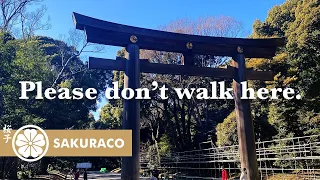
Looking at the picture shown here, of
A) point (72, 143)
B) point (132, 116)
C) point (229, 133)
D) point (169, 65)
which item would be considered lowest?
point (72, 143)

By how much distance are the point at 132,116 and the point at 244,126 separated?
9.81ft

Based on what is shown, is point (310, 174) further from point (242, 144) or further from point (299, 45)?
point (299, 45)

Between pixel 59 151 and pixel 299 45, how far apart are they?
1337 cm

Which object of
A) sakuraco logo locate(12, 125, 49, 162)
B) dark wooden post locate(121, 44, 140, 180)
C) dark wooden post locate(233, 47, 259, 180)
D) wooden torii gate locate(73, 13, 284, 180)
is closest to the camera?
dark wooden post locate(121, 44, 140, 180)

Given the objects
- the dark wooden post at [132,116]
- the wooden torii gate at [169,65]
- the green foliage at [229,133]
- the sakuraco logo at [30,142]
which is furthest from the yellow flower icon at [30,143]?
the green foliage at [229,133]

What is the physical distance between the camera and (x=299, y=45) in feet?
49.4

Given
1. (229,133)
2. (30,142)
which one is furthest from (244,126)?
(229,133)

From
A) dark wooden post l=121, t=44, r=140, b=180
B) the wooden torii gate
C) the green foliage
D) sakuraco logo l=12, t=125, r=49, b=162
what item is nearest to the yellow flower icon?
sakuraco logo l=12, t=125, r=49, b=162

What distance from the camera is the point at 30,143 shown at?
27.6ft

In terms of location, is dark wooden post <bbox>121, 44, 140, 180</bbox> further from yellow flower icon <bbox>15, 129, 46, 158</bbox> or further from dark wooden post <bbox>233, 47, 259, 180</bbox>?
yellow flower icon <bbox>15, 129, 46, 158</bbox>

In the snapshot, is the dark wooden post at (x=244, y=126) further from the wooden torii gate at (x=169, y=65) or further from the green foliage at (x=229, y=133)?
the green foliage at (x=229, y=133)

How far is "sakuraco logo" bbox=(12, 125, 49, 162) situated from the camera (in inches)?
315

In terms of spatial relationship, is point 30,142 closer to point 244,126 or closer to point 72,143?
point 72,143

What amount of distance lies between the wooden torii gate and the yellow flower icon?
3249mm
